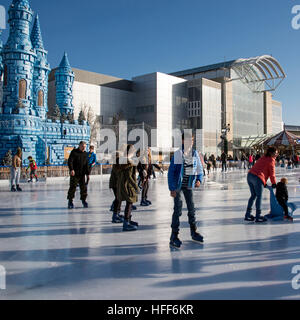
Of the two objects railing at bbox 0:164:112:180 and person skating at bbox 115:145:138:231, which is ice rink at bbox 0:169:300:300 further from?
railing at bbox 0:164:112:180

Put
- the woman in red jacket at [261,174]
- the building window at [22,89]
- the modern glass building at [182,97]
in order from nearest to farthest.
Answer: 1. the woman in red jacket at [261,174]
2. the building window at [22,89]
3. the modern glass building at [182,97]

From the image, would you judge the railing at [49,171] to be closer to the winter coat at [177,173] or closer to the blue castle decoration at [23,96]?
the blue castle decoration at [23,96]

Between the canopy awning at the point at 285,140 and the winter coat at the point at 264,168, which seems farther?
the canopy awning at the point at 285,140

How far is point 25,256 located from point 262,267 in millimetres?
2658

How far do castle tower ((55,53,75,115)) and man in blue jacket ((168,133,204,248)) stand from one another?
32.2m

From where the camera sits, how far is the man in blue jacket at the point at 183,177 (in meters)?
4.31

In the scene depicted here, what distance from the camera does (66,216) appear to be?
22.2 ft

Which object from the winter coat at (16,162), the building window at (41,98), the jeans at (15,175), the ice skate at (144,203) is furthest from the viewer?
the building window at (41,98)

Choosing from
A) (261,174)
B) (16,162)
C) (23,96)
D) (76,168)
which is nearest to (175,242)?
(261,174)

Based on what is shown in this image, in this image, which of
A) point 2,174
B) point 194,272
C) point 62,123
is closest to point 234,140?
point 62,123

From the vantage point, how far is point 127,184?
17.4 ft

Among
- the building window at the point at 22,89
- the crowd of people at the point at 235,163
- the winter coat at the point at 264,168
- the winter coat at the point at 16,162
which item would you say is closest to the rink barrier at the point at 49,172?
the winter coat at the point at 16,162

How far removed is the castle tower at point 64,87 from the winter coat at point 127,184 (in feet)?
102

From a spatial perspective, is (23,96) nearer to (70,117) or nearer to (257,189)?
(70,117)
